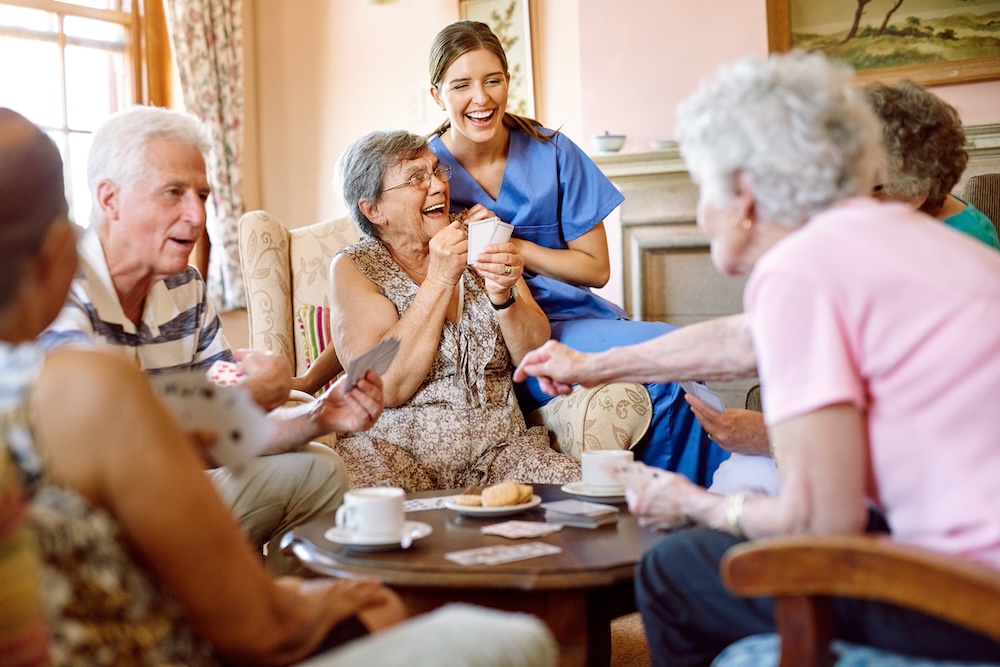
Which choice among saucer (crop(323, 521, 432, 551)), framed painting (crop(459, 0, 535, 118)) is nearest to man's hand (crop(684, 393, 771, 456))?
saucer (crop(323, 521, 432, 551))

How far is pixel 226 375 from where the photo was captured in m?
1.98

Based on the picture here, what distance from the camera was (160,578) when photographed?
940 mm

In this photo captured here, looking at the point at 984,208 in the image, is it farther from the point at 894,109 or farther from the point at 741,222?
the point at 741,222

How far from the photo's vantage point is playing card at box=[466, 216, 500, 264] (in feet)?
8.13

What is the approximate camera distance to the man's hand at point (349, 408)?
2082 mm

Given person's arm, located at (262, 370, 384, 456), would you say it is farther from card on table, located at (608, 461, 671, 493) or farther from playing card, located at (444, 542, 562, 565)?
card on table, located at (608, 461, 671, 493)

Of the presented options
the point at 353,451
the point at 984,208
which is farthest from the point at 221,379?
the point at 984,208

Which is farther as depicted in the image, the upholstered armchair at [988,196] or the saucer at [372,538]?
the upholstered armchair at [988,196]

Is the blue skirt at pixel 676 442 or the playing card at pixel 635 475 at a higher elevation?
the playing card at pixel 635 475

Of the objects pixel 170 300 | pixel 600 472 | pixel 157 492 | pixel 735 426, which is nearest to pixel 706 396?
pixel 735 426

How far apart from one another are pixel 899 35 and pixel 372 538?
3.36 meters

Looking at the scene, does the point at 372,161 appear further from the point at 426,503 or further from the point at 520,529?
the point at 520,529

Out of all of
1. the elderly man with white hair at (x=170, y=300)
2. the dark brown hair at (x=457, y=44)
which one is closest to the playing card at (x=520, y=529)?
the elderly man with white hair at (x=170, y=300)

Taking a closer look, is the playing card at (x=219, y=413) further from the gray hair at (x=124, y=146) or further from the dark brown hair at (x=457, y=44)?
the dark brown hair at (x=457, y=44)
